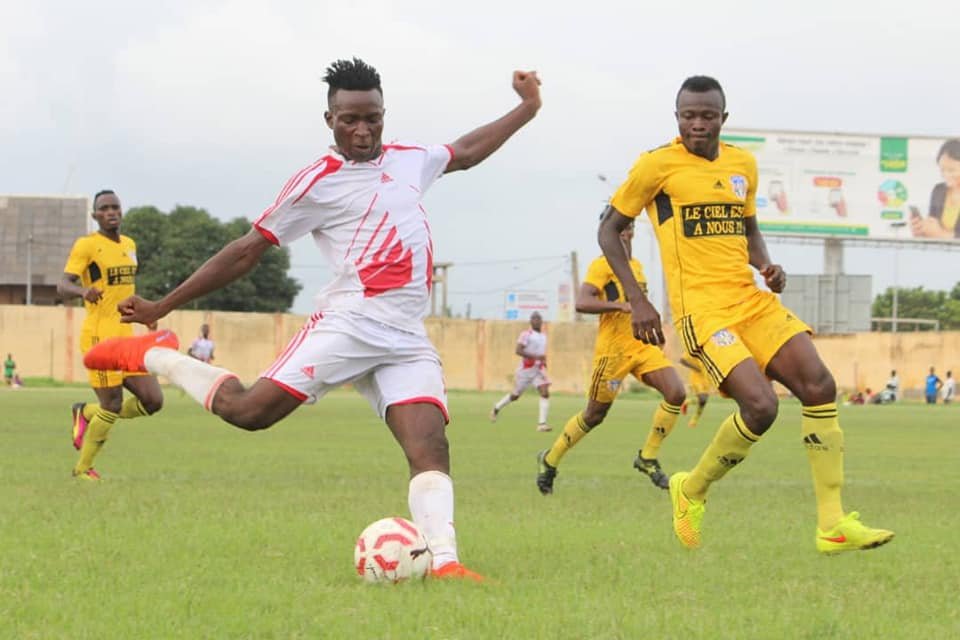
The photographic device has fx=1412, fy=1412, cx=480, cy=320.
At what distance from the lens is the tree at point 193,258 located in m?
88.1

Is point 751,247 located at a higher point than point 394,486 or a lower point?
higher

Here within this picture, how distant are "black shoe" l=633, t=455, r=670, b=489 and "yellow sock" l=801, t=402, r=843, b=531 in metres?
4.39

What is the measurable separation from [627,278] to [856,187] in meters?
59.2

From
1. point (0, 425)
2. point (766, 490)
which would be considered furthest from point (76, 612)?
point (0, 425)

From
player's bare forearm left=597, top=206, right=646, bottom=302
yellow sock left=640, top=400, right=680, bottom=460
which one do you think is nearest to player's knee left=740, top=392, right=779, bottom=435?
player's bare forearm left=597, top=206, right=646, bottom=302

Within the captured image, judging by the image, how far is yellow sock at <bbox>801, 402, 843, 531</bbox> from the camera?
732cm

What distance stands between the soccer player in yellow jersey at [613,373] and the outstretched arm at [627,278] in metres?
3.54

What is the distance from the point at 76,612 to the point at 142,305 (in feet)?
6.22

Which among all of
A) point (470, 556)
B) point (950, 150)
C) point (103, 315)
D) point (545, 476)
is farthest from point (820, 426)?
point (950, 150)

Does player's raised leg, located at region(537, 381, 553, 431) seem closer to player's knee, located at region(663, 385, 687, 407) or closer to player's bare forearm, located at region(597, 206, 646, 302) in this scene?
player's knee, located at region(663, 385, 687, 407)

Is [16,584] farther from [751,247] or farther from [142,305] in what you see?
[751,247]

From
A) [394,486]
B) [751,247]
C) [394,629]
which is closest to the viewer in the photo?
[394,629]

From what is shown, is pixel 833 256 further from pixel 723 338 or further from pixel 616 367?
pixel 723 338

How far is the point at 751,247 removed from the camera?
824 cm
